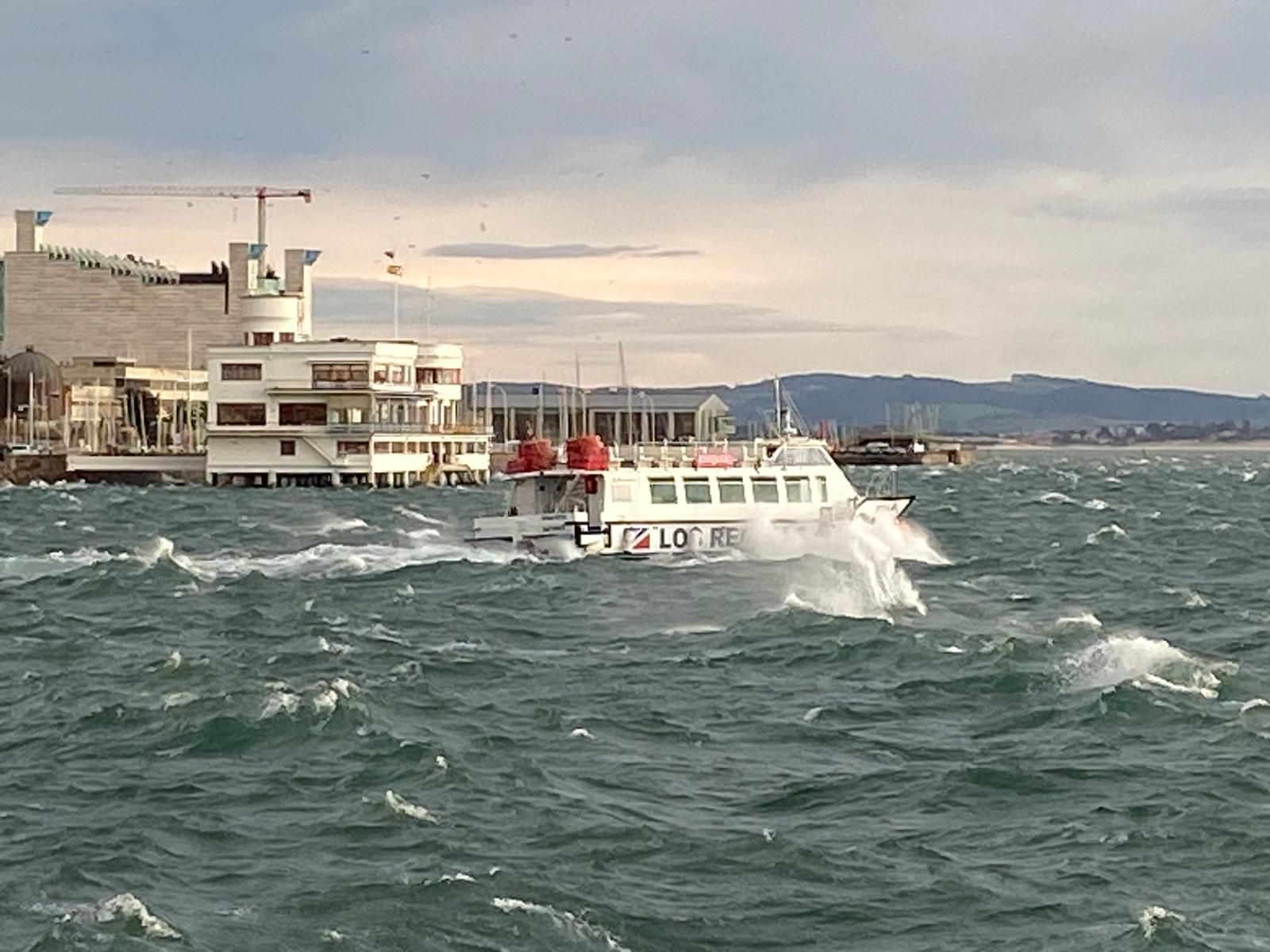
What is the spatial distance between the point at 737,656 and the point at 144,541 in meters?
44.8

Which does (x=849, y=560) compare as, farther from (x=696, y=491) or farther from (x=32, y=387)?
(x=32, y=387)

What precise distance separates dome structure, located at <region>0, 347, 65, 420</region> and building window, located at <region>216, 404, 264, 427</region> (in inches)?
1400

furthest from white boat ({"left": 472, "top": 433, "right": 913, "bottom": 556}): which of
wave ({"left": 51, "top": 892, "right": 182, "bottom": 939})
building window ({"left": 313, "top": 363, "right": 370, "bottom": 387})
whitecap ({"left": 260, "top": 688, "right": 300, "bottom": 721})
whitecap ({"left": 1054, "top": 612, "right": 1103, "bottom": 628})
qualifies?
building window ({"left": 313, "top": 363, "right": 370, "bottom": 387})

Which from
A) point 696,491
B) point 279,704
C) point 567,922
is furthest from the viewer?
point 696,491

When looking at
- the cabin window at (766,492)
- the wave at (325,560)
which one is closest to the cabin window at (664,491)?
the cabin window at (766,492)

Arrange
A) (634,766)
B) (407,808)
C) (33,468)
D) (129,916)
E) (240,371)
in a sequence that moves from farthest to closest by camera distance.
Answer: (33,468), (240,371), (634,766), (407,808), (129,916)

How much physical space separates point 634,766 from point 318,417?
5059 inches

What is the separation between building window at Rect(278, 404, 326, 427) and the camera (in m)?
158

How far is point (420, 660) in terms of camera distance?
43781 mm

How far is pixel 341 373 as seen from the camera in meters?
158

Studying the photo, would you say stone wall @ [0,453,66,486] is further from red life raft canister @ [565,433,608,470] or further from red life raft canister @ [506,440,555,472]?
red life raft canister @ [565,433,608,470]

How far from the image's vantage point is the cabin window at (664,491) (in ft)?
238

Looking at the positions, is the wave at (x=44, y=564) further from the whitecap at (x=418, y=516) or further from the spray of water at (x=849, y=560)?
the whitecap at (x=418, y=516)

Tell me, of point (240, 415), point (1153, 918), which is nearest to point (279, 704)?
point (1153, 918)
